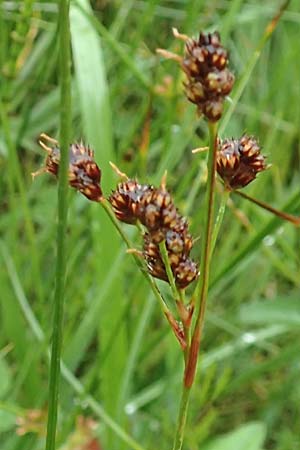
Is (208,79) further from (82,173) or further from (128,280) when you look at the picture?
(128,280)

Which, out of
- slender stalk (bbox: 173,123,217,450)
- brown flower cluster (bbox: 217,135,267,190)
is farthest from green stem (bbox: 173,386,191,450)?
brown flower cluster (bbox: 217,135,267,190)

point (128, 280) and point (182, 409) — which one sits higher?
point (128, 280)

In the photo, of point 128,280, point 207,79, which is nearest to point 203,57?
point 207,79

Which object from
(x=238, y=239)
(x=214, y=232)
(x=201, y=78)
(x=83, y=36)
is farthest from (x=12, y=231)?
(x=201, y=78)

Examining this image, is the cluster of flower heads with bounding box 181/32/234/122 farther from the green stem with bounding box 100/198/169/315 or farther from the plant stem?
the green stem with bounding box 100/198/169/315

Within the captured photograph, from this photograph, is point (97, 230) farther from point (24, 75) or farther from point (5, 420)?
point (24, 75)

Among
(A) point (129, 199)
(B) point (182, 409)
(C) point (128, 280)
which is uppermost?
(C) point (128, 280)

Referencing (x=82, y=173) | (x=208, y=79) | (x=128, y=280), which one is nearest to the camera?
(x=208, y=79)
